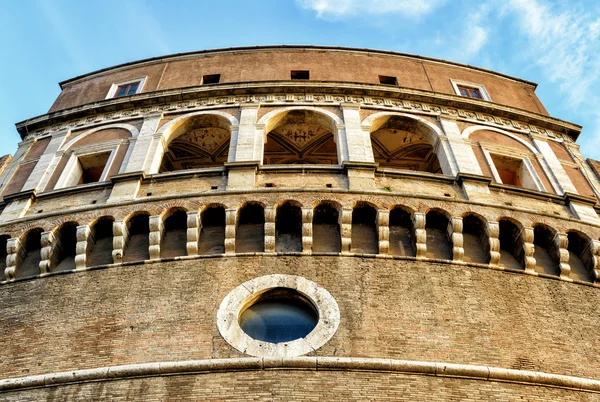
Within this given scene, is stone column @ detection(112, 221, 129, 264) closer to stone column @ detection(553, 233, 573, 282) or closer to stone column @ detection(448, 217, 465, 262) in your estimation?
stone column @ detection(448, 217, 465, 262)

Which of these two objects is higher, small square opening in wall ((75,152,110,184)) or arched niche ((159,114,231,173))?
arched niche ((159,114,231,173))

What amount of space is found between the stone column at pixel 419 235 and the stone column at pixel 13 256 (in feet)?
23.9

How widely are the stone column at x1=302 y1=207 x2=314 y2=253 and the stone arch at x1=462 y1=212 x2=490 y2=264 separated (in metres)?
2.81

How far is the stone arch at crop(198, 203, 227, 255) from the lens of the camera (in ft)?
35.4

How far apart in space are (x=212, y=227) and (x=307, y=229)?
6.06 feet

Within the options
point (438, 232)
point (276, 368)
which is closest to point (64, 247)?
point (276, 368)

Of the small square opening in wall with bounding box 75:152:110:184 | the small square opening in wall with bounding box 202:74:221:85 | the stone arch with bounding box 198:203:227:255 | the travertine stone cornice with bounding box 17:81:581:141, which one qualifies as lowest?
the stone arch with bounding box 198:203:227:255

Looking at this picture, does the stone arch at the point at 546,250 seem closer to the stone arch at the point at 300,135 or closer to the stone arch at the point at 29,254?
the stone arch at the point at 300,135

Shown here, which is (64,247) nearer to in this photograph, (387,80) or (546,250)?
(546,250)

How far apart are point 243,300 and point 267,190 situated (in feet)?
8.41

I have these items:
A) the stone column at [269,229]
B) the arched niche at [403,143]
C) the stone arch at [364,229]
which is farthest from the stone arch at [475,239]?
the arched niche at [403,143]

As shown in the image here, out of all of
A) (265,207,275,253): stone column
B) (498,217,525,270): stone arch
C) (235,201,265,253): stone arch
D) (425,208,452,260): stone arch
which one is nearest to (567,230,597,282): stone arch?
(498,217,525,270): stone arch

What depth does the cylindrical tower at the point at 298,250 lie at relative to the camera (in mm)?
8516

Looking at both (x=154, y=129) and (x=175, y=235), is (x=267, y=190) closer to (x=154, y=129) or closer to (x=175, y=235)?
(x=175, y=235)
